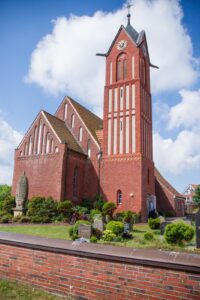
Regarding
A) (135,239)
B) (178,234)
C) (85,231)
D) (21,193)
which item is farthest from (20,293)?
(21,193)

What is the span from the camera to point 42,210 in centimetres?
2272

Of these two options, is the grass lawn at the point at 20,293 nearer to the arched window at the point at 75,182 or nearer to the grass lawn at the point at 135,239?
the grass lawn at the point at 135,239

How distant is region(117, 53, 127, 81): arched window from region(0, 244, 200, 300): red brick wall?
86.1 ft

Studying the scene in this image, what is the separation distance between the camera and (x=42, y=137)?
2767cm

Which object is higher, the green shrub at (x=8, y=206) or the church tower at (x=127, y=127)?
the church tower at (x=127, y=127)

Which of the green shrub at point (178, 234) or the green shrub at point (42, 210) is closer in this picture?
the green shrub at point (178, 234)

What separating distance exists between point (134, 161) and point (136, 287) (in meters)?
21.8

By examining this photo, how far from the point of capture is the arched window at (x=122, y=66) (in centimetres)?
2967

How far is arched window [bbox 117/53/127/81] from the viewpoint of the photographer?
2967cm

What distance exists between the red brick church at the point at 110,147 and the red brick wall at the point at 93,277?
62.4 feet

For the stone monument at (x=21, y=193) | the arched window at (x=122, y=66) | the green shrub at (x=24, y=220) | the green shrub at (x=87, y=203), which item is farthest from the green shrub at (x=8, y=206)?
the arched window at (x=122, y=66)

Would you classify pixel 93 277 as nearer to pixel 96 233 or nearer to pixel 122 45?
pixel 96 233

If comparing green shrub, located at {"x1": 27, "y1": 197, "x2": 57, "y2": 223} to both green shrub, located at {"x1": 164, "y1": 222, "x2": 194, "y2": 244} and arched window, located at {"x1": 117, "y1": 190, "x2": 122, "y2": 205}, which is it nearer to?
arched window, located at {"x1": 117, "y1": 190, "x2": 122, "y2": 205}

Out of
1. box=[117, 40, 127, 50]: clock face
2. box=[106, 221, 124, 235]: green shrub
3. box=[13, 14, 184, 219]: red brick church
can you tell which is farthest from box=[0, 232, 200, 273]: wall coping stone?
box=[117, 40, 127, 50]: clock face
